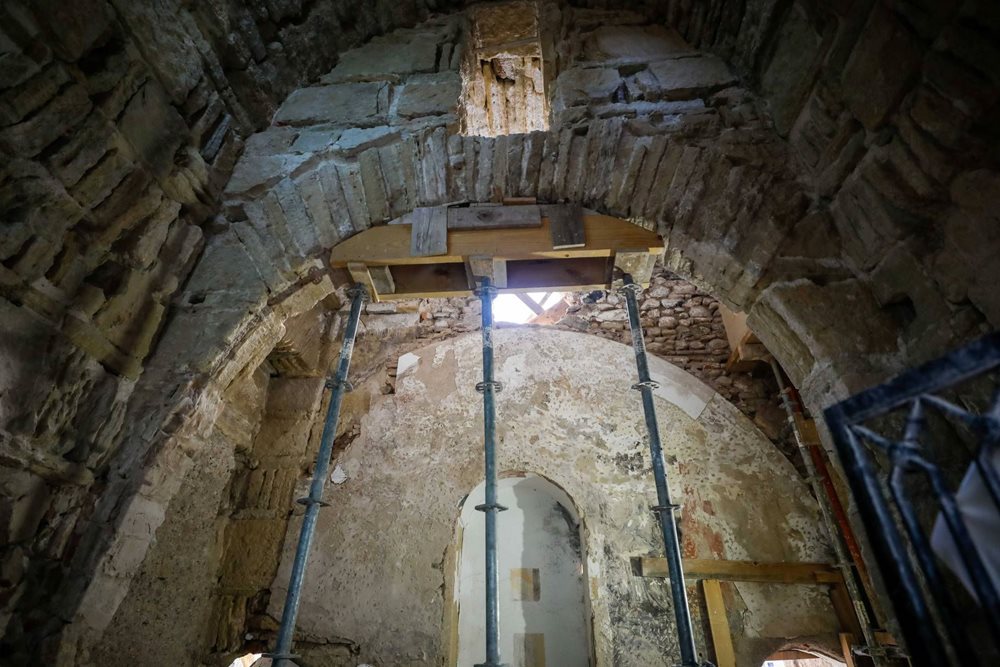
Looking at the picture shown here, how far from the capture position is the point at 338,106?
8.75 ft

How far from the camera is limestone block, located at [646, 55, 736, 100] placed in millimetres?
2395

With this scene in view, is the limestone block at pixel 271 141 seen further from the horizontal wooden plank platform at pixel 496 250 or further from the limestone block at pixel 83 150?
the limestone block at pixel 83 150

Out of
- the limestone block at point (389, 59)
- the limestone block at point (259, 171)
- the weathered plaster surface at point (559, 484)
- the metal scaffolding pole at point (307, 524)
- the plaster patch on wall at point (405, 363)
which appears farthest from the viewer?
the plaster patch on wall at point (405, 363)

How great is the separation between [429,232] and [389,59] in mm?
1373

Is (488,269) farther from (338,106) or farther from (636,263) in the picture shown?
(338,106)

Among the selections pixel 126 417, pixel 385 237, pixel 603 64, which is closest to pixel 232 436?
pixel 126 417

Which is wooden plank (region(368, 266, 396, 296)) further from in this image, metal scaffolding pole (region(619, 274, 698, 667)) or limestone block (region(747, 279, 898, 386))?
limestone block (region(747, 279, 898, 386))

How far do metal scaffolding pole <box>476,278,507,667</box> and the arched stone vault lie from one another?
2.16 feet

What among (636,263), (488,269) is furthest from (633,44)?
(488,269)

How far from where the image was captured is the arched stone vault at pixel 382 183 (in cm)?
143

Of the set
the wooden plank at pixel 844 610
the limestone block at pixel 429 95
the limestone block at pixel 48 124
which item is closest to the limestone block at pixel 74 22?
the limestone block at pixel 48 124

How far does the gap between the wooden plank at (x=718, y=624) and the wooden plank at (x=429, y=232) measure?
2.96 m

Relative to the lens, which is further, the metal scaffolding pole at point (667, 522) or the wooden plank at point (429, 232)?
the wooden plank at point (429, 232)

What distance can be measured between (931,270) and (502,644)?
4520 millimetres
